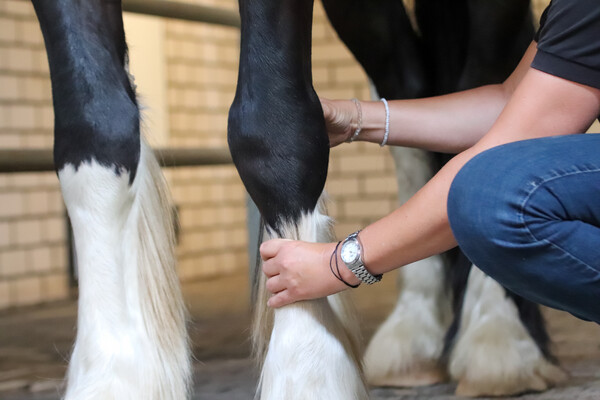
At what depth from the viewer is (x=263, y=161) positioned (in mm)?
935

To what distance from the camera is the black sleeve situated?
840mm

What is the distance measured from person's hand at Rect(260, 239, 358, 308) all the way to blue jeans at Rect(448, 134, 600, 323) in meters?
0.14

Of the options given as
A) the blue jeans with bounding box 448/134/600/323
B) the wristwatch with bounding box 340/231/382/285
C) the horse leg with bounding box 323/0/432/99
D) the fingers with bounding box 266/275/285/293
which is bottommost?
the fingers with bounding box 266/275/285/293

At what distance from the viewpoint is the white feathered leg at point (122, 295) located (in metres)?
0.93

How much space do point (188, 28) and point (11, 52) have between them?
106 centimetres

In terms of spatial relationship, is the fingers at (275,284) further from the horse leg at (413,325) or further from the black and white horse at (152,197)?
the horse leg at (413,325)

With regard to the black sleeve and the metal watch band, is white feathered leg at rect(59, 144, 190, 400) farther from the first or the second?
the black sleeve

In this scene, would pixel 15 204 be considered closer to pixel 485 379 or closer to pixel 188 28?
pixel 188 28

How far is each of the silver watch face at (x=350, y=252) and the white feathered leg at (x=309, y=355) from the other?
6 centimetres

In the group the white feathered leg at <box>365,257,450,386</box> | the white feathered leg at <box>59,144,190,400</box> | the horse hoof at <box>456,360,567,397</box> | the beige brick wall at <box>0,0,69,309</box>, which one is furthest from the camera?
the beige brick wall at <box>0,0,69,309</box>

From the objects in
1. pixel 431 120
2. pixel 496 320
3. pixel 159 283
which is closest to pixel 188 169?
pixel 496 320

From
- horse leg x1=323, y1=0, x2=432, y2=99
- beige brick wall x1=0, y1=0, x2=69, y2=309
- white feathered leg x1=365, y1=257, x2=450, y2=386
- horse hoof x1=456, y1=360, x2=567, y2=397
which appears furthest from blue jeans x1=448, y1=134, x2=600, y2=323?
beige brick wall x1=0, y1=0, x2=69, y2=309

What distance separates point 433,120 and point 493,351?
1.21ft

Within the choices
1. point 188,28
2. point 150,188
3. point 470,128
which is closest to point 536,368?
point 470,128
